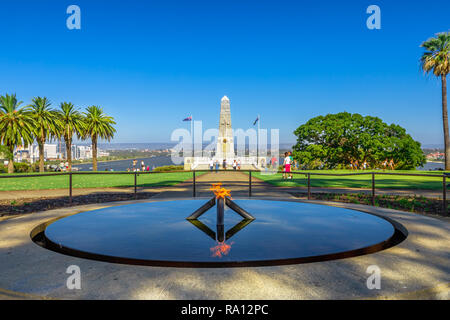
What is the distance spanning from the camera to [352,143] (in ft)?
166

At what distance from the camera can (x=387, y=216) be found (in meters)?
6.37

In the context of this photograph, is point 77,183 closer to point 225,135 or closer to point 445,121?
point 225,135

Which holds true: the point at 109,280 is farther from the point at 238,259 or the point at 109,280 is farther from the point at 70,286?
the point at 238,259

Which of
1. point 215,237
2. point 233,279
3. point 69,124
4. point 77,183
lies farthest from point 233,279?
point 69,124

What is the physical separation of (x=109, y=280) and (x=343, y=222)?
429cm

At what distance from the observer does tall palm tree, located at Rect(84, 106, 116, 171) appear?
50.2 m

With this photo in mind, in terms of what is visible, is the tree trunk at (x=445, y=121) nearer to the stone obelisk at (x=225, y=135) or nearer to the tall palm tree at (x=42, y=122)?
the stone obelisk at (x=225, y=135)

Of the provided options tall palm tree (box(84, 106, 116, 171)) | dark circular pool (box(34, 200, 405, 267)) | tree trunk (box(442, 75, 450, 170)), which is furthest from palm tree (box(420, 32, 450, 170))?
tall palm tree (box(84, 106, 116, 171))

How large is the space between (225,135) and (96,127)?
22373mm

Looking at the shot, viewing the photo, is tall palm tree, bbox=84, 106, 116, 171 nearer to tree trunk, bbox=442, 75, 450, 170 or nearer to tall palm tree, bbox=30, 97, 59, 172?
tall palm tree, bbox=30, 97, 59, 172

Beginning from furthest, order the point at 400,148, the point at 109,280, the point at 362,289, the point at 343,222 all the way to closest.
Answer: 1. the point at 400,148
2. the point at 343,222
3. the point at 109,280
4. the point at 362,289

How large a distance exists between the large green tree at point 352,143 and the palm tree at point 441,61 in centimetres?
1200

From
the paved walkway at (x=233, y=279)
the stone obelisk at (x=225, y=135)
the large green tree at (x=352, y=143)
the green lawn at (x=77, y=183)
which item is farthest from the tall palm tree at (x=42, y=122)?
the paved walkway at (x=233, y=279)
